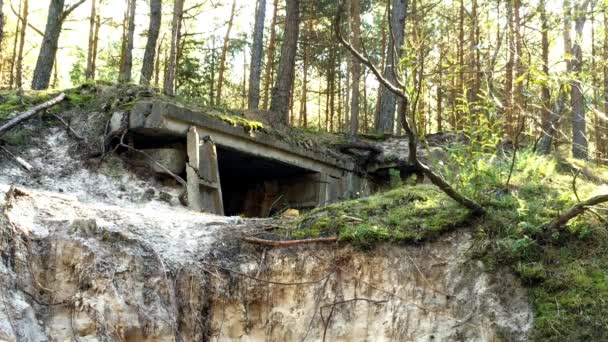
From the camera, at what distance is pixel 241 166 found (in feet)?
33.4

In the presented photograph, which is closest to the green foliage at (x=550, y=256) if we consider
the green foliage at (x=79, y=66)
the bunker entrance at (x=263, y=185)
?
the bunker entrance at (x=263, y=185)

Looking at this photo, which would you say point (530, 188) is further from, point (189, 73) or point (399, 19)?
point (189, 73)

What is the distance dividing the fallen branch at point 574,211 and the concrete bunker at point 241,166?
14.8ft

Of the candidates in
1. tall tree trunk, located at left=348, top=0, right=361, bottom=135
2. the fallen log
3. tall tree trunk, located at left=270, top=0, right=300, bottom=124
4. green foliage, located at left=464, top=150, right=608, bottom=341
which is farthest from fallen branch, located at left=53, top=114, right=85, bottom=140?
green foliage, located at left=464, top=150, right=608, bottom=341

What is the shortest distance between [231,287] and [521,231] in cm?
236

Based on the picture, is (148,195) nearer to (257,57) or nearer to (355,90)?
(355,90)

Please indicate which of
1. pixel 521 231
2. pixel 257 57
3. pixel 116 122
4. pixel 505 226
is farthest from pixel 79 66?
pixel 521 231

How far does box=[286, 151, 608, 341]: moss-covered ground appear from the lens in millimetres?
4332

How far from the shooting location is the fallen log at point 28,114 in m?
7.65

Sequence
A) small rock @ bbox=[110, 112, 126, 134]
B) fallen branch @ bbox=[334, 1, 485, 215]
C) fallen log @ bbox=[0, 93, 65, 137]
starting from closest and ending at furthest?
fallen branch @ bbox=[334, 1, 485, 215], fallen log @ bbox=[0, 93, 65, 137], small rock @ bbox=[110, 112, 126, 134]

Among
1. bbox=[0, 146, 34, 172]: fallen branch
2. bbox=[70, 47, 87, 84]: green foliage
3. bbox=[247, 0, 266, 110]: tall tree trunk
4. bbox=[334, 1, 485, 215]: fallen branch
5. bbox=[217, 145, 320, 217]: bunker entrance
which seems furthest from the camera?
bbox=[70, 47, 87, 84]: green foliage

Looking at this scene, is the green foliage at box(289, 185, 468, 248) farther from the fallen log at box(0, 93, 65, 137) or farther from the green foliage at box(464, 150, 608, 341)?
the fallen log at box(0, 93, 65, 137)

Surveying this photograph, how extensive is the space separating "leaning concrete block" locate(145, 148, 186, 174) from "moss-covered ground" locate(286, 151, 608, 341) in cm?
313

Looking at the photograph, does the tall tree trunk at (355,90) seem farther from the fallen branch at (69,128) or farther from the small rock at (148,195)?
the fallen branch at (69,128)
